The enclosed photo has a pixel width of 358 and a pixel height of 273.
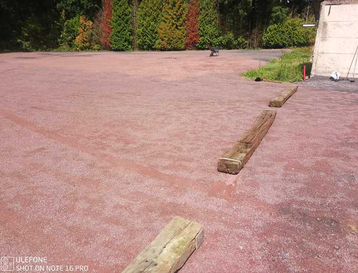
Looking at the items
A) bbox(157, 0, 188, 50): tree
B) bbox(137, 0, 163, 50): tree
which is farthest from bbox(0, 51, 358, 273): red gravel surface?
bbox(137, 0, 163, 50): tree

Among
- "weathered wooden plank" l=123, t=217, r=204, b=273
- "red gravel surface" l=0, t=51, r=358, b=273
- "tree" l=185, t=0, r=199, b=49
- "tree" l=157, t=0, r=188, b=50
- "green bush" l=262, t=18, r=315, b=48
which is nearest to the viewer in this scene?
"weathered wooden plank" l=123, t=217, r=204, b=273

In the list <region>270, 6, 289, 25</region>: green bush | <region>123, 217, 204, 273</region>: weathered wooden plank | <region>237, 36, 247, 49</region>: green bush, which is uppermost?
<region>270, 6, 289, 25</region>: green bush

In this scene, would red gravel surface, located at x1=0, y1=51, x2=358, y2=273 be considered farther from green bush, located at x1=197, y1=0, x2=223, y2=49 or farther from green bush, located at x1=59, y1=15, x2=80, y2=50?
green bush, located at x1=59, y1=15, x2=80, y2=50

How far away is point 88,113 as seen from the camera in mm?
6992

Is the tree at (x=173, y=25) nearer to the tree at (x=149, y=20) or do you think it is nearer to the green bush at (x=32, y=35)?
the tree at (x=149, y=20)

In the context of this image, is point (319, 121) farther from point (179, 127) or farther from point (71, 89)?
point (71, 89)

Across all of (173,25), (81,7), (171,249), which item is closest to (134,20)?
(173,25)

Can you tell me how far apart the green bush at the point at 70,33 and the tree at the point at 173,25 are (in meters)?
9.57

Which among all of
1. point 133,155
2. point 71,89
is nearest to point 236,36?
point 71,89

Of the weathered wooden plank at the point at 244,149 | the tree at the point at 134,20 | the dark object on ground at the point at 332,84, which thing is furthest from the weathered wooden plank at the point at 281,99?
the tree at the point at 134,20

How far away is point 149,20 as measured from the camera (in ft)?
95.2

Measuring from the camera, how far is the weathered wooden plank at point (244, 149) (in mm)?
3939

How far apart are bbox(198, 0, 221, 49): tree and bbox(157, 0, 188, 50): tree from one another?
1.81m

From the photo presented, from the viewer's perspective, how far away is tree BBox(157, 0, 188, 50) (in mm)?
28234
